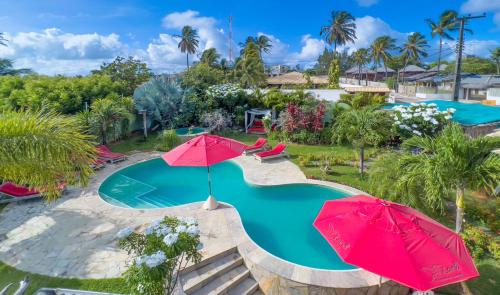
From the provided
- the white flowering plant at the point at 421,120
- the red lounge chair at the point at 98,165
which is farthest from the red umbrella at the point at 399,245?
the red lounge chair at the point at 98,165

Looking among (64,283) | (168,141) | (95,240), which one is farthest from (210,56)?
(64,283)

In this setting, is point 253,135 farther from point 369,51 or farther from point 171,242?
point 369,51

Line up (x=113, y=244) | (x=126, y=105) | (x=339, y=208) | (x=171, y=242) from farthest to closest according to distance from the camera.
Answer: (x=126, y=105) < (x=113, y=244) < (x=339, y=208) < (x=171, y=242)

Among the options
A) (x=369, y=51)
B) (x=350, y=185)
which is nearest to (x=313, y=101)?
(x=350, y=185)

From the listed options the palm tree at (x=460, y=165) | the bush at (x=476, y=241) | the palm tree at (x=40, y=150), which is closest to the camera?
the palm tree at (x=40, y=150)

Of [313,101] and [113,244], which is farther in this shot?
[313,101]

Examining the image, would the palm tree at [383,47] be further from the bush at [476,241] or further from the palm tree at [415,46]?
the bush at [476,241]
